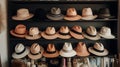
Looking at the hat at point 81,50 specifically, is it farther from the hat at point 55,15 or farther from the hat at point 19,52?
the hat at point 19,52

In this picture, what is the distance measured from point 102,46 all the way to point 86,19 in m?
0.38

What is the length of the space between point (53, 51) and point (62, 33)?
0.24m

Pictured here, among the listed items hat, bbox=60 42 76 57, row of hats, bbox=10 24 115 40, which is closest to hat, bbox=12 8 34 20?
row of hats, bbox=10 24 115 40

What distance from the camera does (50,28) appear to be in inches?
113

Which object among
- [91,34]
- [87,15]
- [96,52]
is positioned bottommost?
[96,52]

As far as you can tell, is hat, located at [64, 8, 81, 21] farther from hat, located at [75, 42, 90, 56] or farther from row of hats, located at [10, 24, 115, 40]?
hat, located at [75, 42, 90, 56]

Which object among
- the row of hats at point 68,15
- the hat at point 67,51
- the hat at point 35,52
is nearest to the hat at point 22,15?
the row of hats at point 68,15

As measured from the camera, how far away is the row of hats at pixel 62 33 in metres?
2.83

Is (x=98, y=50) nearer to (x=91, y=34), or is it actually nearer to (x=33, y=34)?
(x=91, y=34)

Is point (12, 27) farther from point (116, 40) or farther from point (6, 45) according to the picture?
point (116, 40)

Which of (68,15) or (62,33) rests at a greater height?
(68,15)

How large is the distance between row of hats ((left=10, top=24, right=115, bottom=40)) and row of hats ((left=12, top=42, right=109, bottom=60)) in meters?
0.11

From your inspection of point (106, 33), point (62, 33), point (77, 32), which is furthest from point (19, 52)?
point (106, 33)

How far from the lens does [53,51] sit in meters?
2.85
